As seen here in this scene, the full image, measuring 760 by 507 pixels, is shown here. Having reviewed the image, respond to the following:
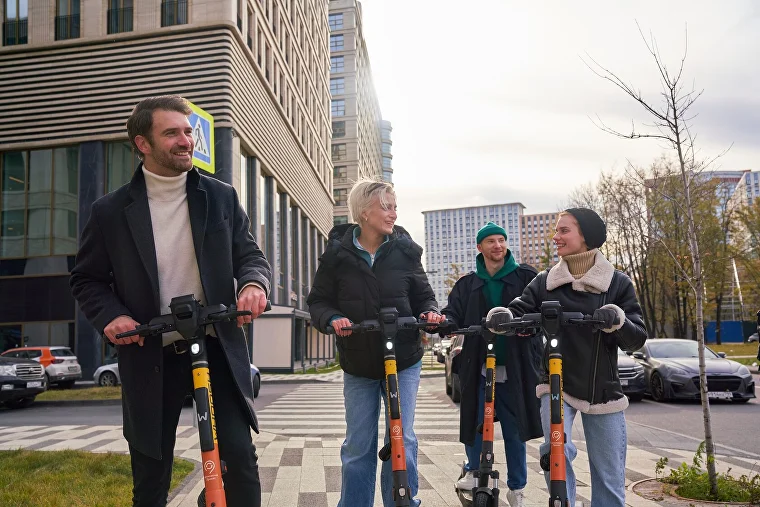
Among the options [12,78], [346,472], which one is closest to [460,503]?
[346,472]

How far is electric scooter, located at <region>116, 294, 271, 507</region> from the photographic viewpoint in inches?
104

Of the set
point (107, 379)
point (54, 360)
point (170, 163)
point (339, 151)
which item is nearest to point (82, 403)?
point (107, 379)

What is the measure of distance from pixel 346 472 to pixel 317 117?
50.3 m

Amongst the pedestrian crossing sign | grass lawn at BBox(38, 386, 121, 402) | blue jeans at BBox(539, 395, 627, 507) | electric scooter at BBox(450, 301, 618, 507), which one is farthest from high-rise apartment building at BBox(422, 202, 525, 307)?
electric scooter at BBox(450, 301, 618, 507)

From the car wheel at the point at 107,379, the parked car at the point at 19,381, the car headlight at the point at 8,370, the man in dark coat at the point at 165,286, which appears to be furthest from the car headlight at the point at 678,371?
the car wheel at the point at 107,379

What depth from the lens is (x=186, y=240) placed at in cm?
313

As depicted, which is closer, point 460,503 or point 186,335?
point 186,335

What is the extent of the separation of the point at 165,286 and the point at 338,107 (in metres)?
72.3

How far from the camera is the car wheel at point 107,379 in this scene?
840 inches

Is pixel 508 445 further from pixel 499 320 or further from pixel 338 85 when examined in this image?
pixel 338 85

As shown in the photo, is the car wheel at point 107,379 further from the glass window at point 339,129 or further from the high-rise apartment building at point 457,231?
the high-rise apartment building at point 457,231

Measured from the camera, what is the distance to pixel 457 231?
161 m

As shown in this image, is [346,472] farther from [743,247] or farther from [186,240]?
[743,247]

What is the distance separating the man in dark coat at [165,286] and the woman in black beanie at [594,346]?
1.53 meters
